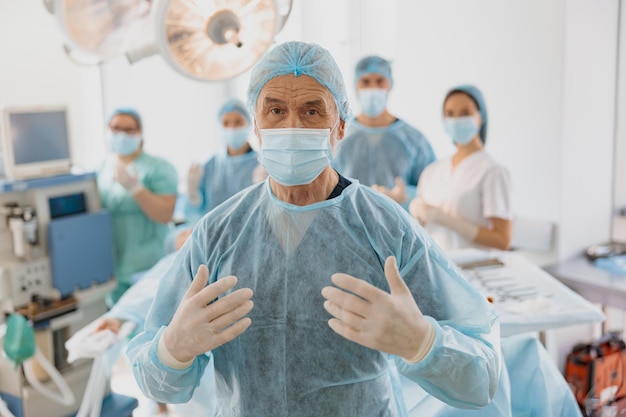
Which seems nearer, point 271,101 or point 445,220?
point 271,101

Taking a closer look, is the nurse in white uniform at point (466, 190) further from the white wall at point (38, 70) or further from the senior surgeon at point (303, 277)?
the white wall at point (38, 70)

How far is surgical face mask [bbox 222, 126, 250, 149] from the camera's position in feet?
10.3

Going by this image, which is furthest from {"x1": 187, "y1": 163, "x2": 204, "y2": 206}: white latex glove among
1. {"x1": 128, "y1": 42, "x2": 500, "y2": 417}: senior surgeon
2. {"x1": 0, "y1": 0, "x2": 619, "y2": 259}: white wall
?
{"x1": 128, "y1": 42, "x2": 500, "y2": 417}: senior surgeon

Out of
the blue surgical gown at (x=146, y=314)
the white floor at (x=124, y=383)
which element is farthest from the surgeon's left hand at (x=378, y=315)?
the white floor at (x=124, y=383)

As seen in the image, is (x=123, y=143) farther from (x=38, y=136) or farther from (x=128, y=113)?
(x=38, y=136)

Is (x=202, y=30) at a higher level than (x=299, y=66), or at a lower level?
higher

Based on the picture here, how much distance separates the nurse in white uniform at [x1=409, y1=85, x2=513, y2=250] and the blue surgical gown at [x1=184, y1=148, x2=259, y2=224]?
96 centimetres

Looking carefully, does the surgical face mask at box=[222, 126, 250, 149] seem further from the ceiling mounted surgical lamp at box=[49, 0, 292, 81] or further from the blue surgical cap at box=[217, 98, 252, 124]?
the ceiling mounted surgical lamp at box=[49, 0, 292, 81]

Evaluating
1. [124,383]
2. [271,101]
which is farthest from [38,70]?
[271,101]

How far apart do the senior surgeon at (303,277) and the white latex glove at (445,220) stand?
1180 mm

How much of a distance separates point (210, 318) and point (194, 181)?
2130 millimetres

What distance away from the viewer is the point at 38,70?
370 centimetres

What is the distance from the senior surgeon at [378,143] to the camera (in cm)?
280

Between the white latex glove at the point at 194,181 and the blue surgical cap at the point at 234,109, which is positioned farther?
the blue surgical cap at the point at 234,109
